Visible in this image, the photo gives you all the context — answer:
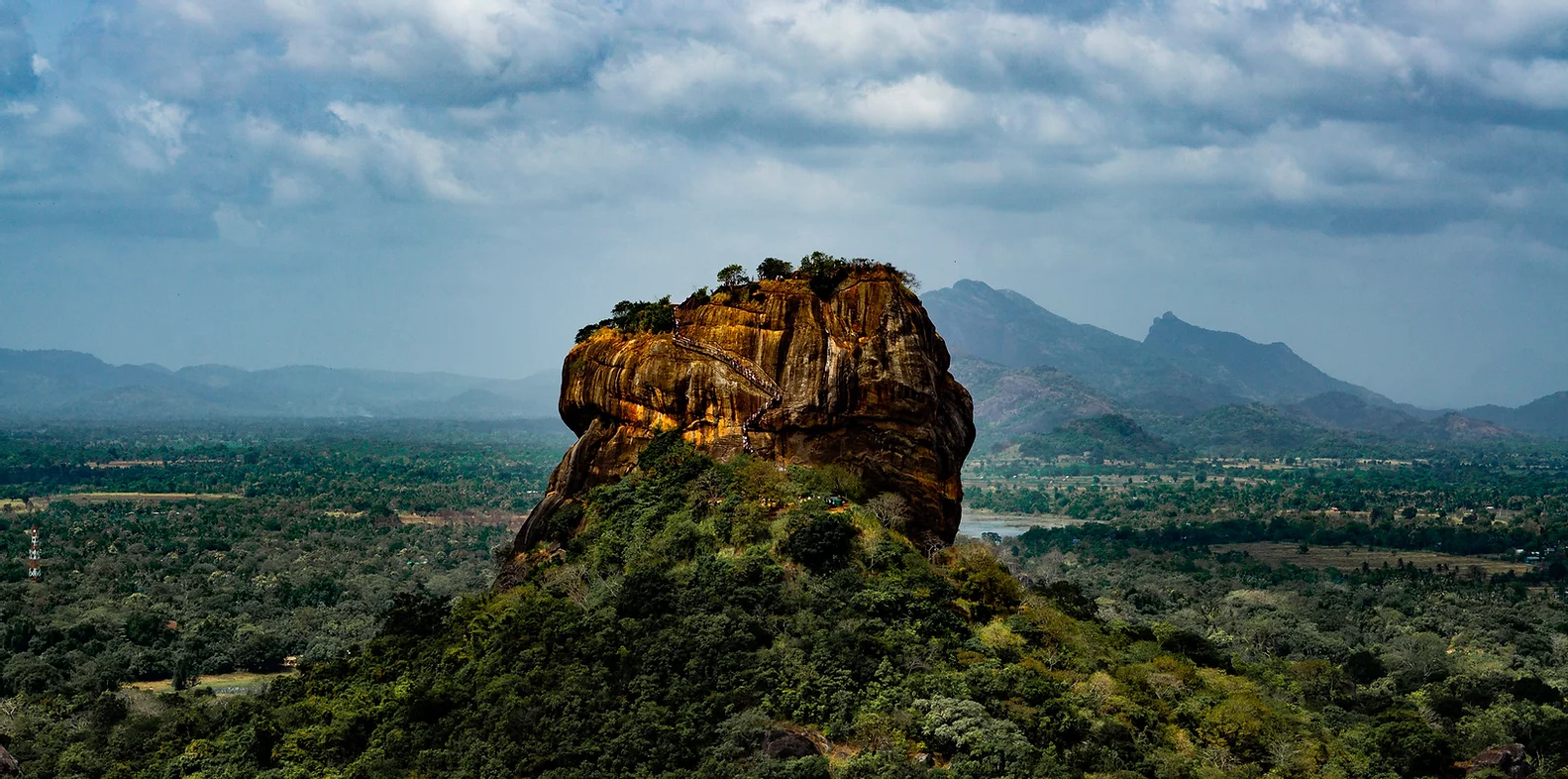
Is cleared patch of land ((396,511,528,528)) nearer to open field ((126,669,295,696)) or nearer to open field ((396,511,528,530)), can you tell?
open field ((396,511,528,530))

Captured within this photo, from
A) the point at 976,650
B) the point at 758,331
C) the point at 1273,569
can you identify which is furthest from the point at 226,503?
the point at 976,650

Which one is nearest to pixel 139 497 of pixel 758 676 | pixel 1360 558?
pixel 1360 558

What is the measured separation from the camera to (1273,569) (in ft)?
318

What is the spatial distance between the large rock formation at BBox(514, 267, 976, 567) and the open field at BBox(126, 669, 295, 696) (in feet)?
70.9

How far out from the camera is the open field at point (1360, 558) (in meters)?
99.3

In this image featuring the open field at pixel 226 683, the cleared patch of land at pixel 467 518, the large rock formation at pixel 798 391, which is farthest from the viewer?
the cleared patch of land at pixel 467 518

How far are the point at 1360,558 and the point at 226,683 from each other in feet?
274

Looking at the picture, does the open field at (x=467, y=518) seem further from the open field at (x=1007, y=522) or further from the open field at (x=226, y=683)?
the open field at (x=226, y=683)

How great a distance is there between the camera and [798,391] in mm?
37750

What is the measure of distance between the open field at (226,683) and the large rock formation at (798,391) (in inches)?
851

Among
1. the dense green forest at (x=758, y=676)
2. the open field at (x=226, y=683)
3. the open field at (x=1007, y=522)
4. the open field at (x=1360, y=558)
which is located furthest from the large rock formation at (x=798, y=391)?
the open field at (x=1007, y=522)

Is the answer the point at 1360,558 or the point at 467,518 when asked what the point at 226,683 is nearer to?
the point at 467,518

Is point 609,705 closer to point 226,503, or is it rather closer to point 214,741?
point 214,741

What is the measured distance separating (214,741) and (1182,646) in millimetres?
26757
